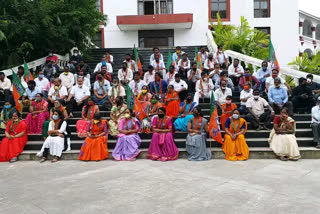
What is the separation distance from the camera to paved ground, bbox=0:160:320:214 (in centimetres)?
409

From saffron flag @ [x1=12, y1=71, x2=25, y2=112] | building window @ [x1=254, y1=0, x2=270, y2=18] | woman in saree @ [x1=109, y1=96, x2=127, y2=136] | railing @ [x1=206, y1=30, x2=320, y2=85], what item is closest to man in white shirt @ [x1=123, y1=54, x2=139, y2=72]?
woman in saree @ [x1=109, y1=96, x2=127, y2=136]

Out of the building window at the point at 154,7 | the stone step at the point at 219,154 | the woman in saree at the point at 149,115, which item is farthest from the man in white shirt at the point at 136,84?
the building window at the point at 154,7

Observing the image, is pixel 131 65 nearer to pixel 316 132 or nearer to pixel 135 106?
pixel 135 106

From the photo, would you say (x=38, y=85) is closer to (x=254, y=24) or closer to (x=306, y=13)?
(x=254, y=24)

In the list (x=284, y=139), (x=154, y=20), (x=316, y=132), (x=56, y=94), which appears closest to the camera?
(x=284, y=139)

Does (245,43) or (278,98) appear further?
(245,43)

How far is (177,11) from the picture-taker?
20.9 metres

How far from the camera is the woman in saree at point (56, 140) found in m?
7.21

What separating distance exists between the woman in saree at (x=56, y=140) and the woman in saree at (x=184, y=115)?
10.1 feet

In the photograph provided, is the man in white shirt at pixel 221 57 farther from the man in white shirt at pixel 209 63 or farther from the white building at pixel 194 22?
the white building at pixel 194 22

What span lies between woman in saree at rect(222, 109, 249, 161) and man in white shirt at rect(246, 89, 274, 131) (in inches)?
36.3

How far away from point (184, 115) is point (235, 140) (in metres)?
1.77

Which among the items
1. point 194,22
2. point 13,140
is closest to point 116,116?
point 13,140

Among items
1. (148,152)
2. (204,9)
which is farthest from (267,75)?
(204,9)
